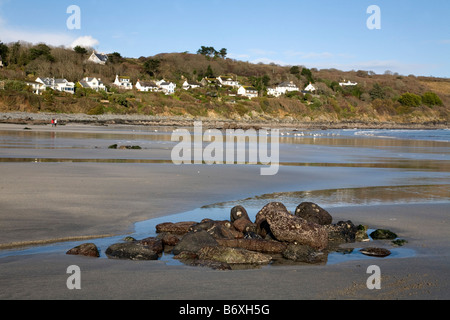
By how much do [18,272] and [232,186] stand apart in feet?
31.4

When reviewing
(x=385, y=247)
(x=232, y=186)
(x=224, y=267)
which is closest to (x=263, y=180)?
(x=232, y=186)

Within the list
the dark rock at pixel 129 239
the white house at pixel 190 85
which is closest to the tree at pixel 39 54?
the white house at pixel 190 85

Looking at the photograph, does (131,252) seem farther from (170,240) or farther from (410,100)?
(410,100)

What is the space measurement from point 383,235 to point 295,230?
1.98m

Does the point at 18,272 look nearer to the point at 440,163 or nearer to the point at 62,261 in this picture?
the point at 62,261

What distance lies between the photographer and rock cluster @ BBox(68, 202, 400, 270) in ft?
24.3

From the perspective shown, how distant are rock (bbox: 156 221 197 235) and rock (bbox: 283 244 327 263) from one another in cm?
223

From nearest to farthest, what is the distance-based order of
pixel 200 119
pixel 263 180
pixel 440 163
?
1. pixel 263 180
2. pixel 440 163
3. pixel 200 119

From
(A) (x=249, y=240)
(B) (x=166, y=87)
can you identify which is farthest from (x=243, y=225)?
(B) (x=166, y=87)

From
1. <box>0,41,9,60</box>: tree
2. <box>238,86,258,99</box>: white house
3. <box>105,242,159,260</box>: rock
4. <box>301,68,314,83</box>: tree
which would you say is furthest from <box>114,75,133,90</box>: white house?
<box>105,242,159,260</box>: rock

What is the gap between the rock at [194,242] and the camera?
7816 mm

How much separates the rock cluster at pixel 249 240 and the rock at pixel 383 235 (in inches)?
8.4

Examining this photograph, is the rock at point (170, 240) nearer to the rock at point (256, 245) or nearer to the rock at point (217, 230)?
the rock at point (217, 230)
